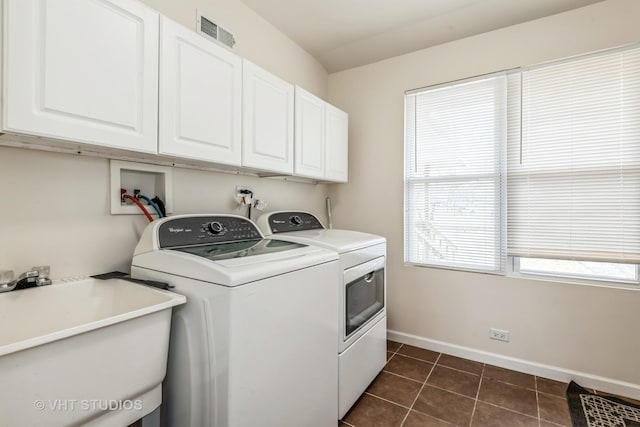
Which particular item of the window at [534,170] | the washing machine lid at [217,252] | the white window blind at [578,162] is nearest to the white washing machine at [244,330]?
the washing machine lid at [217,252]

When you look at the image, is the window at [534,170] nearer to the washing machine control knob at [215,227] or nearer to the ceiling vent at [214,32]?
the ceiling vent at [214,32]

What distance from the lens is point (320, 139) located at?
2361 mm

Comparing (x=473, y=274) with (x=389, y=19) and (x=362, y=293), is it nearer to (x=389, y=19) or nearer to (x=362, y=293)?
(x=362, y=293)

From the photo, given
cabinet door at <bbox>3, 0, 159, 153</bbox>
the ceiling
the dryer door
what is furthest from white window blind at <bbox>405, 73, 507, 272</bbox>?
cabinet door at <bbox>3, 0, 159, 153</bbox>

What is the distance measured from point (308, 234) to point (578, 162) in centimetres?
195

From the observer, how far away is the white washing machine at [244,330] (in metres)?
1.02

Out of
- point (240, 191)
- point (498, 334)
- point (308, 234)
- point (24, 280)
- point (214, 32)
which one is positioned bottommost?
point (498, 334)

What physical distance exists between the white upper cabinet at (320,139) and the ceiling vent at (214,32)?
1.78ft

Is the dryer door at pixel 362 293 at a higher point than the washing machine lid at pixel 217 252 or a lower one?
lower

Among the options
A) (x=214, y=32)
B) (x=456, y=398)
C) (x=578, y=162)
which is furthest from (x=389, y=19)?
(x=456, y=398)

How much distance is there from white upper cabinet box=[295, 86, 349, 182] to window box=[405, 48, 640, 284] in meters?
0.61

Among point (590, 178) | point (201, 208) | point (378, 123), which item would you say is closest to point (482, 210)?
point (590, 178)

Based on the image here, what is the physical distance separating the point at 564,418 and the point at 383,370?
1076 millimetres

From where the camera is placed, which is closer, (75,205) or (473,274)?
(75,205)
